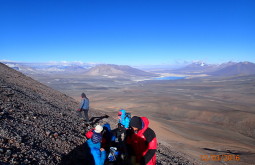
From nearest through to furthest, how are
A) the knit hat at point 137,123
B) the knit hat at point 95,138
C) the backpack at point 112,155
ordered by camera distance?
the knit hat at point 137,123 < the knit hat at point 95,138 < the backpack at point 112,155

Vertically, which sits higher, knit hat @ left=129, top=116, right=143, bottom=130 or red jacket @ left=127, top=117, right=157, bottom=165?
knit hat @ left=129, top=116, right=143, bottom=130

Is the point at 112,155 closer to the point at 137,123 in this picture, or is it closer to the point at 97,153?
A: the point at 97,153

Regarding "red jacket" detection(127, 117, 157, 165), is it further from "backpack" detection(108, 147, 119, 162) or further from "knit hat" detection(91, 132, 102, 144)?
"backpack" detection(108, 147, 119, 162)

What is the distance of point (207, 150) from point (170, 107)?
26852 mm

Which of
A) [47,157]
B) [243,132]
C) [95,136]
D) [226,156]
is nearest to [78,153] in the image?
[47,157]

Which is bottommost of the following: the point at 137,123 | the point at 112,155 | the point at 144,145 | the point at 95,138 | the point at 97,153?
the point at 112,155

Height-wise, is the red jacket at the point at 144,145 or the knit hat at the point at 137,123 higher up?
the knit hat at the point at 137,123

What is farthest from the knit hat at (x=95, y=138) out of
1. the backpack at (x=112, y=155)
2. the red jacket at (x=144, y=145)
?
the red jacket at (x=144, y=145)

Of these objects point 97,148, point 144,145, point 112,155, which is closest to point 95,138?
point 97,148

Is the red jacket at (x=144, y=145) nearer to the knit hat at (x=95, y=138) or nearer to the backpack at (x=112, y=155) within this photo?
the knit hat at (x=95, y=138)

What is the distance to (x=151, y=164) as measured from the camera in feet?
11.8

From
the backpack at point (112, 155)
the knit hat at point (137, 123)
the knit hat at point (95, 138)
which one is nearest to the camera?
the knit hat at point (137, 123)

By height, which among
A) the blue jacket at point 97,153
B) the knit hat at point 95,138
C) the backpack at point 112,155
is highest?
the knit hat at point 95,138

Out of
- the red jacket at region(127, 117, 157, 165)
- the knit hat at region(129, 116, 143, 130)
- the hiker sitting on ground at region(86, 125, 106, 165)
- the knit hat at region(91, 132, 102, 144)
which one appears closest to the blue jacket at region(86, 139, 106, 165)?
the hiker sitting on ground at region(86, 125, 106, 165)
